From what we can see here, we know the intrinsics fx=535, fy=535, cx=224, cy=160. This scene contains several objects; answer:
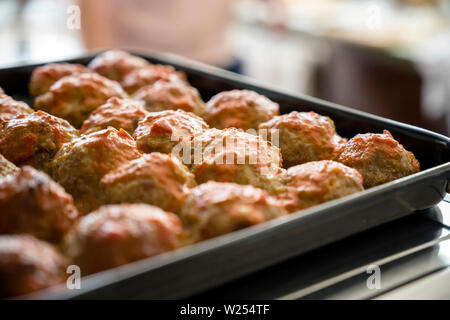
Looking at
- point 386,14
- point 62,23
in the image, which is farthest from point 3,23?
point 386,14

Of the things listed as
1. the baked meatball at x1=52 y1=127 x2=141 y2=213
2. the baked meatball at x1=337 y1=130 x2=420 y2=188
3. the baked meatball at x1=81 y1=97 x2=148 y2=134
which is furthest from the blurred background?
the baked meatball at x1=337 y1=130 x2=420 y2=188

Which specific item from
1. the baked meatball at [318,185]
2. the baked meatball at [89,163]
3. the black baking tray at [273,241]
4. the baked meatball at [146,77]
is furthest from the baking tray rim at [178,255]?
the baked meatball at [146,77]

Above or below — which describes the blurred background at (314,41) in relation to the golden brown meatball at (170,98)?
below

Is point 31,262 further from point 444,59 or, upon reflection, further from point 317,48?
point 317,48

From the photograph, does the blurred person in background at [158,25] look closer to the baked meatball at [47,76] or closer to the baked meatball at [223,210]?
the baked meatball at [47,76]

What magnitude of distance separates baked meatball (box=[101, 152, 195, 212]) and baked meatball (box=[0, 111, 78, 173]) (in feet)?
1.01

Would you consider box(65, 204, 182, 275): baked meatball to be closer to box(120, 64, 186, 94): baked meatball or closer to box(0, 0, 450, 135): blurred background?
box(120, 64, 186, 94): baked meatball

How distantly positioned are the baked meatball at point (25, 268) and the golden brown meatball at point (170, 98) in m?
0.96

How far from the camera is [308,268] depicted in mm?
1194

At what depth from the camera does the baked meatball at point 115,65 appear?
7.52 ft

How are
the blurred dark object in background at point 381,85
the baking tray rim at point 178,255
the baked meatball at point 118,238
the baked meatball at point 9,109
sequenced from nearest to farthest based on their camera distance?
1. the baking tray rim at point 178,255
2. the baked meatball at point 118,238
3. the baked meatball at point 9,109
4. the blurred dark object in background at point 381,85
